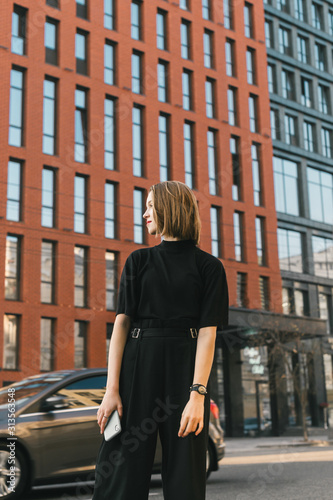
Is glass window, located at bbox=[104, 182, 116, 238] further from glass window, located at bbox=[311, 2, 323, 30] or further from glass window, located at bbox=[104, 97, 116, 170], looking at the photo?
glass window, located at bbox=[311, 2, 323, 30]

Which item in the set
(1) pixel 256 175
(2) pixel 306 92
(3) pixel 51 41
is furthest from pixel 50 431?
(2) pixel 306 92

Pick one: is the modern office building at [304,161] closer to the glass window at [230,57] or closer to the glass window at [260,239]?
the glass window at [260,239]

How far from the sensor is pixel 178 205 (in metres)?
2.83

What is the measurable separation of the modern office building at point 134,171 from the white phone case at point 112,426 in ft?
81.9

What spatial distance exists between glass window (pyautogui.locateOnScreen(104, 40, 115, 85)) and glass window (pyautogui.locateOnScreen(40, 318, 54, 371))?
41.0 feet

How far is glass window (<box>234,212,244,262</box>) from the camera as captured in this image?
3662 centimetres

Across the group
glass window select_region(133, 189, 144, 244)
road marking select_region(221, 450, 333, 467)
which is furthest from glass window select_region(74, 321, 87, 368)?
road marking select_region(221, 450, 333, 467)

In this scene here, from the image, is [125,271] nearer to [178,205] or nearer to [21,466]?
[178,205]

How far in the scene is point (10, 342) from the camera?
89.4ft

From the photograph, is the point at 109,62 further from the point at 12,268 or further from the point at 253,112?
the point at 12,268

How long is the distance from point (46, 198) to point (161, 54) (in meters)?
11.4

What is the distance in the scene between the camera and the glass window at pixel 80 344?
1159 inches

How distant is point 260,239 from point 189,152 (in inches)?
267

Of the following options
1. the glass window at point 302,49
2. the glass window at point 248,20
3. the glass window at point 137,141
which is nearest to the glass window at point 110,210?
the glass window at point 137,141
